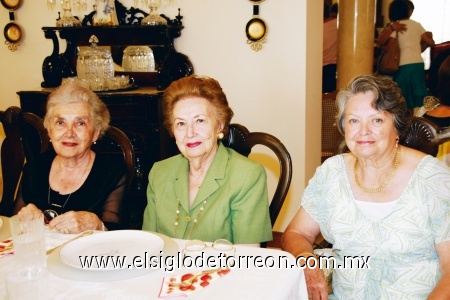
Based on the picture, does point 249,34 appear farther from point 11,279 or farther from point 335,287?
point 11,279

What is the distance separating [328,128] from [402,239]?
2.90 m

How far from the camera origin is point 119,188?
2.15m

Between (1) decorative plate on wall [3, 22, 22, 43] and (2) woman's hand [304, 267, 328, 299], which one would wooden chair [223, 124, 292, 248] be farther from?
(1) decorative plate on wall [3, 22, 22, 43]

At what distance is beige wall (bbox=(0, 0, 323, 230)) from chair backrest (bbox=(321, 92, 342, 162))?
0.59m

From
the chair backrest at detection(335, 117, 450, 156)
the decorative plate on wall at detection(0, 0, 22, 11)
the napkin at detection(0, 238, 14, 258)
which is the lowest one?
the napkin at detection(0, 238, 14, 258)

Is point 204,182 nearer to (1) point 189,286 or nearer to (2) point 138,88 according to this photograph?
(1) point 189,286

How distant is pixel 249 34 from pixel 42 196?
191 centimetres

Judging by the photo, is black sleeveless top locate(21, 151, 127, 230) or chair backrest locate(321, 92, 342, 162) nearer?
black sleeveless top locate(21, 151, 127, 230)

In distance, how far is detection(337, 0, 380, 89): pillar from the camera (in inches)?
185

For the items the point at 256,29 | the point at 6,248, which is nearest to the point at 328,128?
the point at 256,29

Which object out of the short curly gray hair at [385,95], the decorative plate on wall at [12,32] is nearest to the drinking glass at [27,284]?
the short curly gray hair at [385,95]

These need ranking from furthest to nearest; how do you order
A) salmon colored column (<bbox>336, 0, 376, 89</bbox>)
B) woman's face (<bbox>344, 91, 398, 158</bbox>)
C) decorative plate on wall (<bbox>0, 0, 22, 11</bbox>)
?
salmon colored column (<bbox>336, 0, 376, 89</bbox>)
decorative plate on wall (<bbox>0, 0, 22, 11</bbox>)
woman's face (<bbox>344, 91, 398, 158</bbox>)

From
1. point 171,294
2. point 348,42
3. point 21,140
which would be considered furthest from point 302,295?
point 348,42

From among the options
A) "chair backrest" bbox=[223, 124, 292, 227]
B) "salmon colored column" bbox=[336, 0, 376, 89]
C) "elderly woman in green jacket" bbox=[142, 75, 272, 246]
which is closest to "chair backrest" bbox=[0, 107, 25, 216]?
"elderly woman in green jacket" bbox=[142, 75, 272, 246]
